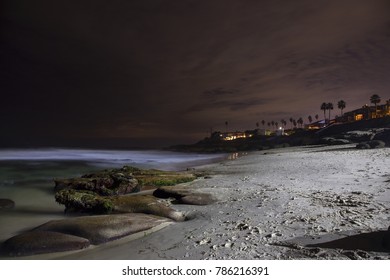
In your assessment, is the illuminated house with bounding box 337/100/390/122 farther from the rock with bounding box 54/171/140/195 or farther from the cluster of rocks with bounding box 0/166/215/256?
the cluster of rocks with bounding box 0/166/215/256

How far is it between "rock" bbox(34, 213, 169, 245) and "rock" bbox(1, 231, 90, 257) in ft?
0.56

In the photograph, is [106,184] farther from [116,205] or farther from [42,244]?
[42,244]

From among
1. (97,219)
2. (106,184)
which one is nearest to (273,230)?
(97,219)

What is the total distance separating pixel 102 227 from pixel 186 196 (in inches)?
115

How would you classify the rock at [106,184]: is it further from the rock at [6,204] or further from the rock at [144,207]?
the rock at [144,207]

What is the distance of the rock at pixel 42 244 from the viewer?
503 cm

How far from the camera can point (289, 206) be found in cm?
644

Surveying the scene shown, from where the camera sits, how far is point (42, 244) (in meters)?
5.07

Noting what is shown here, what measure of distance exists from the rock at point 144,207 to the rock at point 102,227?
1.67ft

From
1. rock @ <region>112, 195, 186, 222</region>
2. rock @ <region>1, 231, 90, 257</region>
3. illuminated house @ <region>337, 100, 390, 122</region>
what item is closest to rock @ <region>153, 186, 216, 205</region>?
rock @ <region>112, 195, 186, 222</region>
